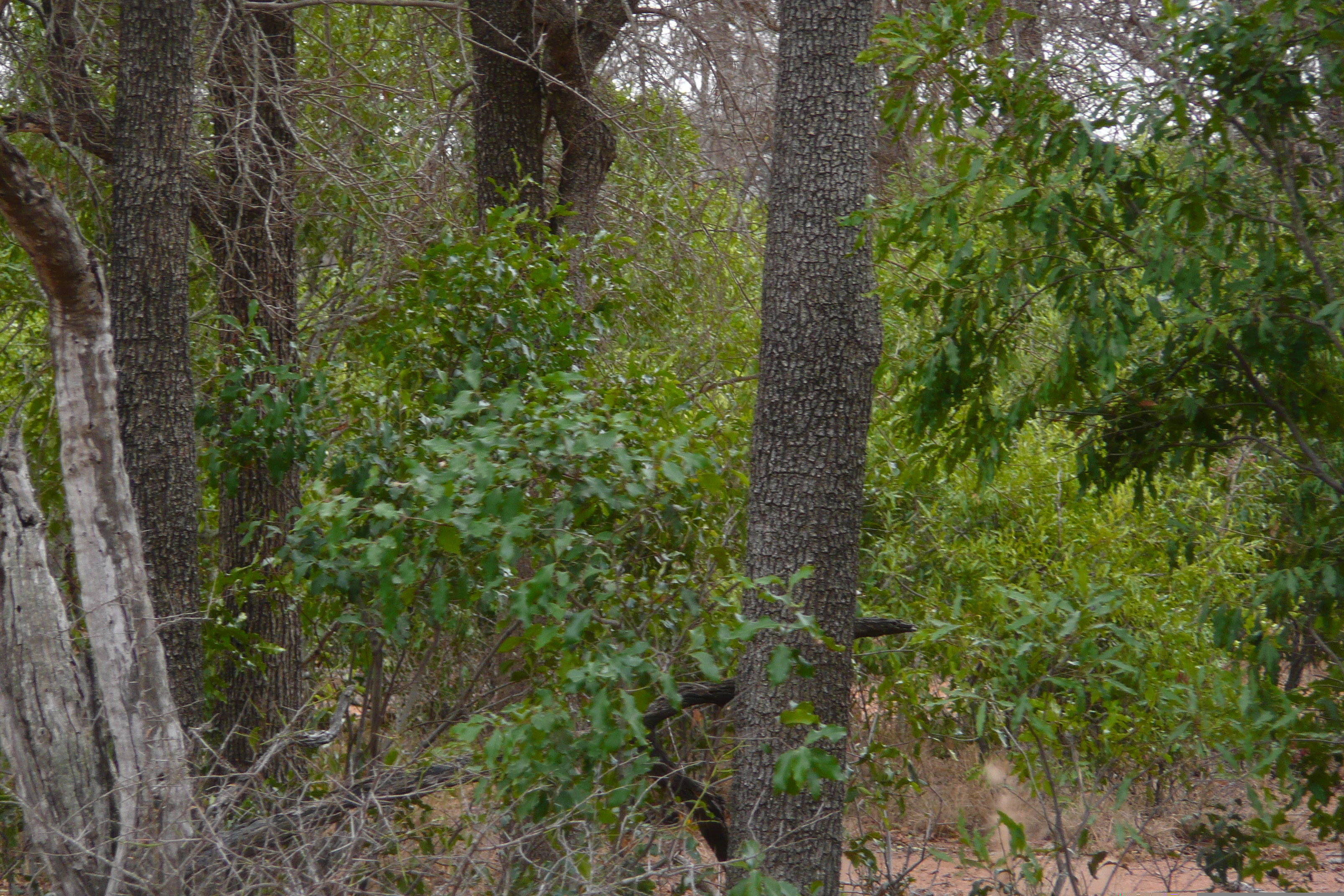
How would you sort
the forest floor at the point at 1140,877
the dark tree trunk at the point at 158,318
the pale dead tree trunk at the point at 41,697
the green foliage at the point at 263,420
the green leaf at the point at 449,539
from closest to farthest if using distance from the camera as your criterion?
1. the green leaf at the point at 449,539
2. the pale dead tree trunk at the point at 41,697
3. the green foliage at the point at 263,420
4. the dark tree trunk at the point at 158,318
5. the forest floor at the point at 1140,877

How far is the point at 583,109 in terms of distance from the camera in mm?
7074

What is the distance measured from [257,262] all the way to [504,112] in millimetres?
1823

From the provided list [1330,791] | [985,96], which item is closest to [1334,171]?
[985,96]

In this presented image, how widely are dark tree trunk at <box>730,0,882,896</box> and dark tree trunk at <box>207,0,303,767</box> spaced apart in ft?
9.62

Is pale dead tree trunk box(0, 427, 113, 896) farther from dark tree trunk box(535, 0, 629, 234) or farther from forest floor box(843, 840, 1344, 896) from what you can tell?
forest floor box(843, 840, 1344, 896)

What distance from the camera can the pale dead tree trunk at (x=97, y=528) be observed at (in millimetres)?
3568

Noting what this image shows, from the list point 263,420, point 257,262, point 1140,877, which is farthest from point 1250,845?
point 257,262

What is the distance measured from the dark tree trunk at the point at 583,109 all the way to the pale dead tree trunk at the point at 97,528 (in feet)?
11.6

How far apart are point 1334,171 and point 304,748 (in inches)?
182

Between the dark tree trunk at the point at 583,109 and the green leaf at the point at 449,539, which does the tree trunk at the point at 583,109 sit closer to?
the dark tree trunk at the point at 583,109

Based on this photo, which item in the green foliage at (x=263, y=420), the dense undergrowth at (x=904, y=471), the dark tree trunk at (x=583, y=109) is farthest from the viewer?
→ the dark tree trunk at (x=583, y=109)

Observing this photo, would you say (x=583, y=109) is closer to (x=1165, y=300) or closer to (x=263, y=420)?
(x=263, y=420)

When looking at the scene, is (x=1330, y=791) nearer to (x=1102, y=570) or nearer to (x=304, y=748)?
(x=1102, y=570)

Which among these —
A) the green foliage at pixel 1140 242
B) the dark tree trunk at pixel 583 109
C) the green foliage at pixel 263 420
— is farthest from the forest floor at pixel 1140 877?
the dark tree trunk at pixel 583 109
